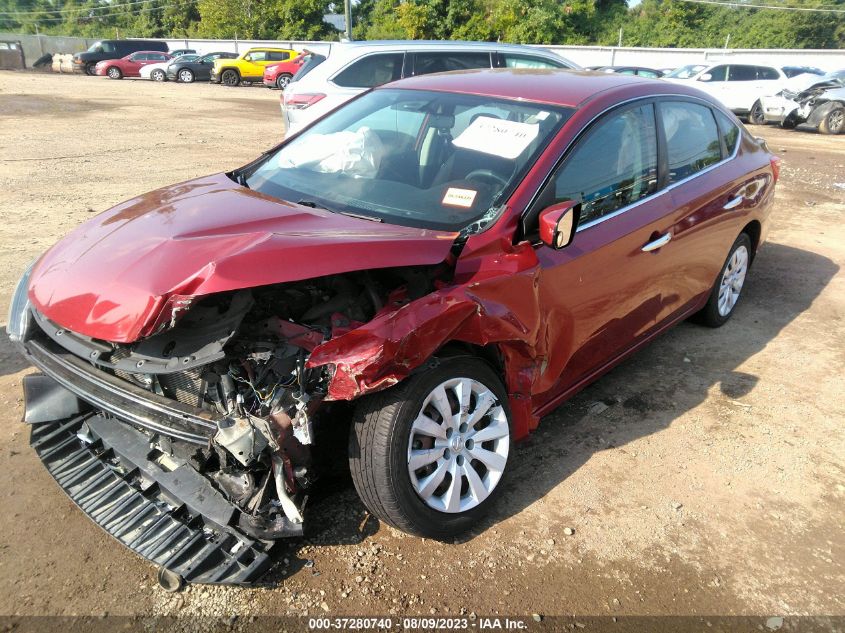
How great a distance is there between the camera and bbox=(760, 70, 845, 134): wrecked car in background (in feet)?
52.1

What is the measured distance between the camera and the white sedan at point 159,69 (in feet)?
98.0

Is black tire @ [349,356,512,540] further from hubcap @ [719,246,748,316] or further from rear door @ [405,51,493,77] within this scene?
rear door @ [405,51,493,77]

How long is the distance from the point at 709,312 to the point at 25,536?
14.4ft

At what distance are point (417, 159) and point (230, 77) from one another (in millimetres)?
28043

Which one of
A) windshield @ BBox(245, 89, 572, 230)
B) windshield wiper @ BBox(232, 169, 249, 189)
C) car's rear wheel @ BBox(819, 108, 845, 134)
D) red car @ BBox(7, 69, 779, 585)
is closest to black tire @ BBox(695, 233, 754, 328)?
red car @ BBox(7, 69, 779, 585)

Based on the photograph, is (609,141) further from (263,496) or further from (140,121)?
(140,121)

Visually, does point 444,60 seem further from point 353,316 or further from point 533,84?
point 353,316

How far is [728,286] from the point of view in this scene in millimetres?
4895

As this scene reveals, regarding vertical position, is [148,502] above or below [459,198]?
below

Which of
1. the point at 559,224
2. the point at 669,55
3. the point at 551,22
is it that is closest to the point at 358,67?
the point at 559,224

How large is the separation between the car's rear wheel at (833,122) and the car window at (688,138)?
14284 millimetres

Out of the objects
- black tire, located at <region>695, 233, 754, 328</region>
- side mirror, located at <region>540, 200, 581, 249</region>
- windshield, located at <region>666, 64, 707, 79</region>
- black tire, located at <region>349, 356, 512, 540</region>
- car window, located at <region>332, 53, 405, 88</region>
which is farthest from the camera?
windshield, located at <region>666, 64, 707, 79</region>

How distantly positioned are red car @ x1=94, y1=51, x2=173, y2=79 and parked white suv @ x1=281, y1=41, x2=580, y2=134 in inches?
1043

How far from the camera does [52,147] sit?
1120 cm
